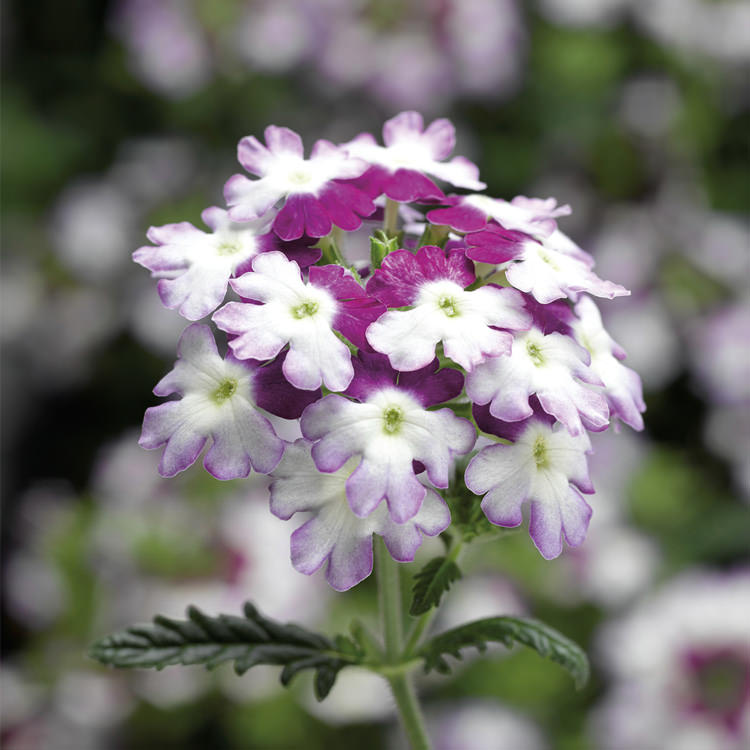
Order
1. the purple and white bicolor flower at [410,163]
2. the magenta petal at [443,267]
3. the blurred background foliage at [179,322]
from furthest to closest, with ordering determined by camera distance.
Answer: the blurred background foliage at [179,322], the purple and white bicolor flower at [410,163], the magenta petal at [443,267]

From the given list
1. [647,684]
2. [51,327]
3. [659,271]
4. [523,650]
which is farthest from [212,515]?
[659,271]

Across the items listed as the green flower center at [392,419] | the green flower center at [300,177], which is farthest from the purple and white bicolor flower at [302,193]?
the green flower center at [392,419]

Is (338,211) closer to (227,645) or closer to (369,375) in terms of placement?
(369,375)

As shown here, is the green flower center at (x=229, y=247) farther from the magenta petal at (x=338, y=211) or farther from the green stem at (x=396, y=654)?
the green stem at (x=396, y=654)

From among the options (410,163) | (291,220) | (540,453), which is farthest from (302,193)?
(540,453)

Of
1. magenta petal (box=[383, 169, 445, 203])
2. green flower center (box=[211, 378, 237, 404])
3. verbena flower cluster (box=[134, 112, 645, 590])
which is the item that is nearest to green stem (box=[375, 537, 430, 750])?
verbena flower cluster (box=[134, 112, 645, 590])

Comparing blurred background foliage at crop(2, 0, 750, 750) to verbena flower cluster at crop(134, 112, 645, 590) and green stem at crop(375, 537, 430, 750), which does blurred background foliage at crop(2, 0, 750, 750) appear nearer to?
green stem at crop(375, 537, 430, 750)
